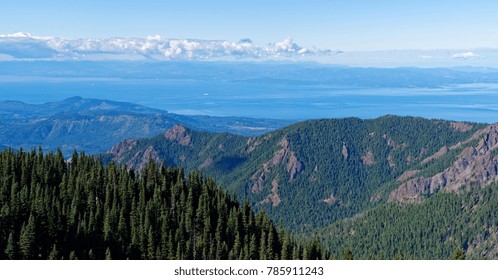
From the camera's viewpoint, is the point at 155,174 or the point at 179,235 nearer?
the point at 179,235

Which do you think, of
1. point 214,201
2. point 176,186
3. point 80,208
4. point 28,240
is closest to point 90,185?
point 80,208

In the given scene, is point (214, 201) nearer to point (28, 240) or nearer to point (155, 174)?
point (155, 174)

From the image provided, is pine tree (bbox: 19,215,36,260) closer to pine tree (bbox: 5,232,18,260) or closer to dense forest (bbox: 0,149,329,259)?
dense forest (bbox: 0,149,329,259)

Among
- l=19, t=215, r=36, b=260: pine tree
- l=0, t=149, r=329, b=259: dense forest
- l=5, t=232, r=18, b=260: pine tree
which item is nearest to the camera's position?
l=5, t=232, r=18, b=260: pine tree

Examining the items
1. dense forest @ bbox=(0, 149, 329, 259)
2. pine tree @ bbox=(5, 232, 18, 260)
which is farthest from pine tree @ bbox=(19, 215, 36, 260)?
pine tree @ bbox=(5, 232, 18, 260)

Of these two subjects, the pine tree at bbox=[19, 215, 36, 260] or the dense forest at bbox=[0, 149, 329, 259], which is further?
the dense forest at bbox=[0, 149, 329, 259]

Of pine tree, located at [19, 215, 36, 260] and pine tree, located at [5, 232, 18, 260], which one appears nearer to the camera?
pine tree, located at [5, 232, 18, 260]

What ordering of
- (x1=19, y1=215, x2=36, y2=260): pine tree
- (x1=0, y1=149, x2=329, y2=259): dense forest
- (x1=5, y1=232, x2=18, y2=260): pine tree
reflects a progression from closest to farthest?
A: (x1=5, y1=232, x2=18, y2=260): pine tree
(x1=19, y1=215, x2=36, y2=260): pine tree
(x1=0, y1=149, x2=329, y2=259): dense forest

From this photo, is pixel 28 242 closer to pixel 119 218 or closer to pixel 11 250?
pixel 11 250

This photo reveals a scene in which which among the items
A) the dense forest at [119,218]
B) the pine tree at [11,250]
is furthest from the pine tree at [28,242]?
the pine tree at [11,250]
